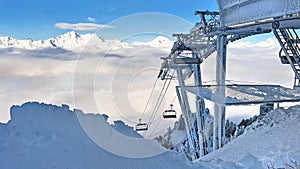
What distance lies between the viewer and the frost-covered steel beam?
19.0ft

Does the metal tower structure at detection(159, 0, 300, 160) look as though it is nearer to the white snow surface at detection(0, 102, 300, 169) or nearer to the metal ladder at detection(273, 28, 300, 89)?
the metal ladder at detection(273, 28, 300, 89)

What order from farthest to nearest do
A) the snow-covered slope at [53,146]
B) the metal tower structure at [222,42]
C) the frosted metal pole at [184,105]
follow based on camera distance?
the frosted metal pole at [184,105]
the metal tower structure at [222,42]
the snow-covered slope at [53,146]

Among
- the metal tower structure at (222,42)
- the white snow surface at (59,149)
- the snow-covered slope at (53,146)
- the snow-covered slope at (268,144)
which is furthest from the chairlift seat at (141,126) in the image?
the snow-covered slope at (53,146)

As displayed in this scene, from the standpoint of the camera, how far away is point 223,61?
955 centimetres

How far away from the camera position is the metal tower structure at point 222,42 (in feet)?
22.4

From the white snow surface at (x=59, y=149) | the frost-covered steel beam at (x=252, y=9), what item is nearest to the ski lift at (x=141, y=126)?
the frost-covered steel beam at (x=252, y=9)

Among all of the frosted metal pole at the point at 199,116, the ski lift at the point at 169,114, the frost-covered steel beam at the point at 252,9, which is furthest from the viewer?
the frosted metal pole at the point at 199,116

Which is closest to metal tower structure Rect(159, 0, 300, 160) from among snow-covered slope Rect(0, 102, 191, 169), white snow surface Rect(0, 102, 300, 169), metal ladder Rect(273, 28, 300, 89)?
metal ladder Rect(273, 28, 300, 89)

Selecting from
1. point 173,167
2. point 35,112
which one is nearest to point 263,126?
point 173,167

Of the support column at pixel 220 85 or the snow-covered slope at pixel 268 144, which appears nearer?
the snow-covered slope at pixel 268 144

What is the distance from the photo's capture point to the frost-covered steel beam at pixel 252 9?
19.0 feet

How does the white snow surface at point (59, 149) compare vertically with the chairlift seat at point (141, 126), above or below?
above

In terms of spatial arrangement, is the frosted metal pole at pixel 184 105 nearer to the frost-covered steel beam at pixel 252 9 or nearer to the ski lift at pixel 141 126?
the ski lift at pixel 141 126

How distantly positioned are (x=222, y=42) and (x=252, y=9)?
197 cm
